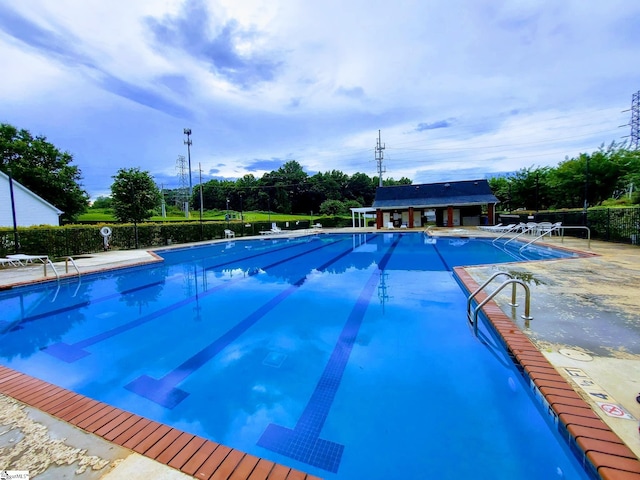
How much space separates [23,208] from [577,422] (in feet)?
78.5

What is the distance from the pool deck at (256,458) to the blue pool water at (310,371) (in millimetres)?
254

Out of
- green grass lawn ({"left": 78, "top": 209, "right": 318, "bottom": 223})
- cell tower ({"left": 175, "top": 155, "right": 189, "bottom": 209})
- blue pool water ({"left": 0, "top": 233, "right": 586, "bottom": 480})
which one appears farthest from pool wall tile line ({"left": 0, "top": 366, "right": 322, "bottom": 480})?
cell tower ({"left": 175, "top": 155, "right": 189, "bottom": 209})

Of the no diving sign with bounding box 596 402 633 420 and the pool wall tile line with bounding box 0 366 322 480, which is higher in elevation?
the no diving sign with bounding box 596 402 633 420

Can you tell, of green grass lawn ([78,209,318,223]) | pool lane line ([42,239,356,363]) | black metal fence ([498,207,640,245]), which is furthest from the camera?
green grass lawn ([78,209,318,223])

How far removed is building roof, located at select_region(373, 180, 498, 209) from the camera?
2455 cm

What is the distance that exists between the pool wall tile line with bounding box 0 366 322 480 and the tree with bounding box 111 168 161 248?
20.2 meters

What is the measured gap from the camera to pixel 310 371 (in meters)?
3.39

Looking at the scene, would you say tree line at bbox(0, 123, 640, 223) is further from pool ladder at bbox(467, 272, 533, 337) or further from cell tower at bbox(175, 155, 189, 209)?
cell tower at bbox(175, 155, 189, 209)

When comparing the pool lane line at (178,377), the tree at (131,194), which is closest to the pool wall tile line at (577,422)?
the pool lane line at (178,377)

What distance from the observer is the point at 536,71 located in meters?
14.0

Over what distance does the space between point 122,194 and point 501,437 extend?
946 inches

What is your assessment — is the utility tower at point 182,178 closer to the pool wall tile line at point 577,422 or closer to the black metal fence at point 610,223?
the black metal fence at point 610,223

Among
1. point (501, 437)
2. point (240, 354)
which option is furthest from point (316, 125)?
point (501, 437)

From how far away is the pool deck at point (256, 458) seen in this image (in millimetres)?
1655
